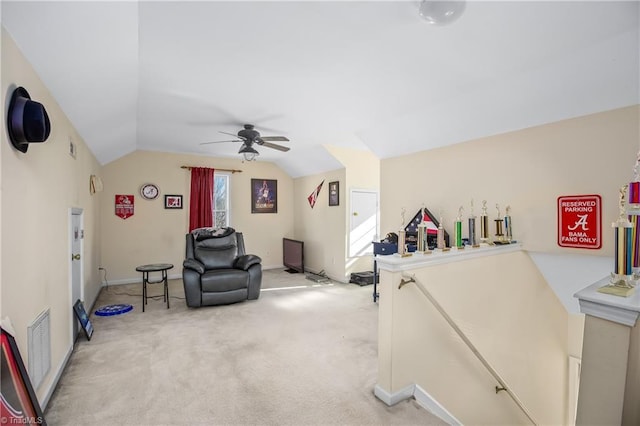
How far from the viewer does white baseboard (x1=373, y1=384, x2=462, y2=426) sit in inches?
84.2

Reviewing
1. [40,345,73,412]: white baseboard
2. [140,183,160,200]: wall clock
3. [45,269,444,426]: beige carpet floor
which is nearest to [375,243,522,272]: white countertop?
[45,269,444,426]: beige carpet floor

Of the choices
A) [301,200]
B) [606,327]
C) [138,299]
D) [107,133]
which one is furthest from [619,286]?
[301,200]

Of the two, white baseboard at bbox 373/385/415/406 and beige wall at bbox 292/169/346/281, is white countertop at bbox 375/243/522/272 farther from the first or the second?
beige wall at bbox 292/169/346/281

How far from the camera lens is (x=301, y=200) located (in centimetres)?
709

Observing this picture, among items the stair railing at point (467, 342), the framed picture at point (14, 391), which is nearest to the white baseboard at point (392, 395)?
the stair railing at point (467, 342)

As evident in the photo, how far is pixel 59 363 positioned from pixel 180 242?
12.5 feet

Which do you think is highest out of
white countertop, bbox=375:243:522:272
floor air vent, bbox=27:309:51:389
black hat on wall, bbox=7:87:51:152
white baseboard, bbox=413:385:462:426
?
black hat on wall, bbox=7:87:51:152

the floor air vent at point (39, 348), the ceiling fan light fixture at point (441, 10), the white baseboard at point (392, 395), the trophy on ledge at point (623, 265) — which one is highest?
the ceiling fan light fixture at point (441, 10)

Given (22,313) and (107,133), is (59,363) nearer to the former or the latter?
(22,313)

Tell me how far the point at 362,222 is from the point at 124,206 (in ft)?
14.6

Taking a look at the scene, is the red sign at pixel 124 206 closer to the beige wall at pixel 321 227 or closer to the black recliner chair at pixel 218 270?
the black recliner chair at pixel 218 270

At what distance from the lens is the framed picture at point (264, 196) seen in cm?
687

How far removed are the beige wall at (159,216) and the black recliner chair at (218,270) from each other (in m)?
1.61

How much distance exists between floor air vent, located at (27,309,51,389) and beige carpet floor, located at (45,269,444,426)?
270mm
